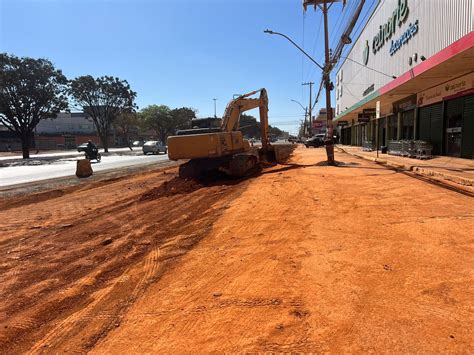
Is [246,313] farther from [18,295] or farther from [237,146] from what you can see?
[237,146]

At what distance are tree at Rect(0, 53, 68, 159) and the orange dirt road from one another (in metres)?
37.6

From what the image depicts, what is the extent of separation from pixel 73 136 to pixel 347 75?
67.9m

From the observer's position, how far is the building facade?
49.3ft

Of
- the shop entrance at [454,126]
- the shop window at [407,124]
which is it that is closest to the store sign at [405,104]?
the shop window at [407,124]

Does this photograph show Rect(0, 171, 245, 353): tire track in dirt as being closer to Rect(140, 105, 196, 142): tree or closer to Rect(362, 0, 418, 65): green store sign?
Rect(362, 0, 418, 65): green store sign

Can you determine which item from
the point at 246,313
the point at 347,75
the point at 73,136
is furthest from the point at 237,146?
the point at 73,136

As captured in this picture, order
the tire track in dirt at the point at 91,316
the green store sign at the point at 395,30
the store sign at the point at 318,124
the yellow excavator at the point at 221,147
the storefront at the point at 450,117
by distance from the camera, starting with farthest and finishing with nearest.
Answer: the store sign at the point at 318,124, the green store sign at the point at 395,30, the storefront at the point at 450,117, the yellow excavator at the point at 221,147, the tire track in dirt at the point at 91,316

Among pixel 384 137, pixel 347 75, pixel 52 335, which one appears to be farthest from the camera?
pixel 347 75

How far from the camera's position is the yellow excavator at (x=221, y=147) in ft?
45.8

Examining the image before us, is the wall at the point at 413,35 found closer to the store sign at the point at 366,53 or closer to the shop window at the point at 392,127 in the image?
the store sign at the point at 366,53

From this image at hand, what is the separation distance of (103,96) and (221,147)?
4600 centimetres

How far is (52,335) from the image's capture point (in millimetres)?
3746

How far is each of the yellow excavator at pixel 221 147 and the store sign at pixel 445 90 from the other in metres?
8.83

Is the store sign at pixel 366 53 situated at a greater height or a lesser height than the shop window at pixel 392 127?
greater
